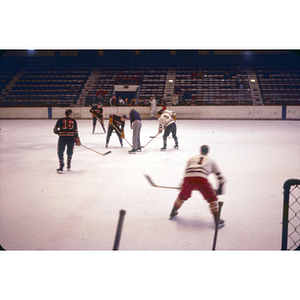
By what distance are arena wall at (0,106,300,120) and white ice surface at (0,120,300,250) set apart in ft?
32.5

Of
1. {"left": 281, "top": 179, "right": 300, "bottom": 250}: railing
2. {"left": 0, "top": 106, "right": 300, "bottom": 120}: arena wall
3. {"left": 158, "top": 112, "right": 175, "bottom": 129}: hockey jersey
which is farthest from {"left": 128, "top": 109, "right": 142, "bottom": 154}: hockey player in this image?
{"left": 0, "top": 106, "right": 300, "bottom": 120}: arena wall

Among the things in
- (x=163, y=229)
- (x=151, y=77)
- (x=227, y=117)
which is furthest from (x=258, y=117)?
(x=163, y=229)

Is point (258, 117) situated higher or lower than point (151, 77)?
lower

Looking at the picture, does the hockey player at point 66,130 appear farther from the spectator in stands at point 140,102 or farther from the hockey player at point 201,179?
the spectator in stands at point 140,102

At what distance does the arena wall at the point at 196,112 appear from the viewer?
65.8 ft

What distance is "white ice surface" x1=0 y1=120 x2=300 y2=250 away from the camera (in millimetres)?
4184

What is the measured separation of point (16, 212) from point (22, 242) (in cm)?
113

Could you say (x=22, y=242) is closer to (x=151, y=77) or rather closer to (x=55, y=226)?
(x=55, y=226)

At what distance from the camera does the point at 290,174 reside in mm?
7293

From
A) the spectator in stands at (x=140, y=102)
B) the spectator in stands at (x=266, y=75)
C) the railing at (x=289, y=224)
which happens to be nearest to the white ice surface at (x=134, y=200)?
the railing at (x=289, y=224)

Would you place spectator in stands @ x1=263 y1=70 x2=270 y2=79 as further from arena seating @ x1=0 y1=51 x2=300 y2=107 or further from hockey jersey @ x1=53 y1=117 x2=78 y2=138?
hockey jersey @ x1=53 y1=117 x2=78 y2=138

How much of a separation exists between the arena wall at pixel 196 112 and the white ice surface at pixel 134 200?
9.92 meters

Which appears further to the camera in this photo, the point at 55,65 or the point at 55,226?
the point at 55,65

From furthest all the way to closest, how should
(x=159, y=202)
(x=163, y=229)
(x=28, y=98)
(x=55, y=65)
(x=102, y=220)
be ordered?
(x=55, y=65) → (x=28, y=98) → (x=159, y=202) → (x=102, y=220) → (x=163, y=229)
